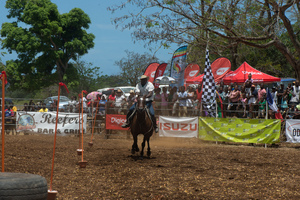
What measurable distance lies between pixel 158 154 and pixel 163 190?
18.8ft

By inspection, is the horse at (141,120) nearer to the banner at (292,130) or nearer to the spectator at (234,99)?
the spectator at (234,99)

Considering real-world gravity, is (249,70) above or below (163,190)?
above

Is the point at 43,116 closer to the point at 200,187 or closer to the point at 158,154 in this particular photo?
the point at 158,154

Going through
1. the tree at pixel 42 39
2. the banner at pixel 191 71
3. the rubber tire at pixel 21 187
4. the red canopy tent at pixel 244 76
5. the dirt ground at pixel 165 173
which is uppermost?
the tree at pixel 42 39

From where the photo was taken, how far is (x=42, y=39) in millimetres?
47438

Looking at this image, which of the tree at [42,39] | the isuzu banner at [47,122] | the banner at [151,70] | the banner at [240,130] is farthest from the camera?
the tree at [42,39]

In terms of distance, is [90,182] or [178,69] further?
[178,69]

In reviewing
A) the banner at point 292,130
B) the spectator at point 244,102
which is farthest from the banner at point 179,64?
the banner at point 292,130

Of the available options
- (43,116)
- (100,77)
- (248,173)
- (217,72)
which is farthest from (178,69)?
(100,77)

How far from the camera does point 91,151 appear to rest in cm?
1352

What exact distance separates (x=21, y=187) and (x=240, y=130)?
13.6 metres

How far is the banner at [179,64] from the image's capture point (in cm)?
1975

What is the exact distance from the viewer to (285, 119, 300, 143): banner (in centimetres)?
1625

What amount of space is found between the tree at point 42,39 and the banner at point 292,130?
36.0m
